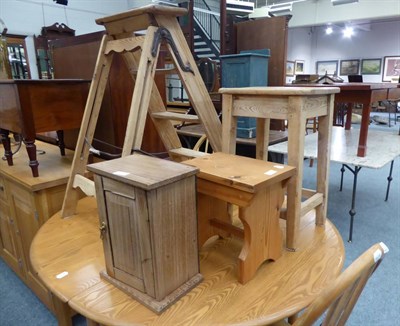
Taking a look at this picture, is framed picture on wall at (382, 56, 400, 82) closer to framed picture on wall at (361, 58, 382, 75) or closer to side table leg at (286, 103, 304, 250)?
framed picture on wall at (361, 58, 382, 75)

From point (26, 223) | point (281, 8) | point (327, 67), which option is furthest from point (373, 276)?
point (327, 67)

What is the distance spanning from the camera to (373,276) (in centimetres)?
232

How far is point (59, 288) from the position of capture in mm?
980

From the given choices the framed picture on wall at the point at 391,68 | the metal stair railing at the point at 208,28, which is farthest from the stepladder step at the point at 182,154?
the framed picture on wall at the point at 391,68

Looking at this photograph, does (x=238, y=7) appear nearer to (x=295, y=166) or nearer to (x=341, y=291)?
(x=295, y=166)

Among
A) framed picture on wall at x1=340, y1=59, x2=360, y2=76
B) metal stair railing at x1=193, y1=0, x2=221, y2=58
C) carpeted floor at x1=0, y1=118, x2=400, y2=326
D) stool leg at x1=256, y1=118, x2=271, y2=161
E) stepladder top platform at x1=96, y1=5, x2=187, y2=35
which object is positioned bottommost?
carpeted floor at x1=0, y1=118, x2=400, y2=326

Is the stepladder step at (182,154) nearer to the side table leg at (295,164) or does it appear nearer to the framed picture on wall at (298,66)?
the side table leg at (295,164)

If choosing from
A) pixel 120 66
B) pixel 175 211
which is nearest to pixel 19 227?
pixel 120 66

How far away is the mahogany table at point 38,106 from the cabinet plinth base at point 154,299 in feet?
3.79

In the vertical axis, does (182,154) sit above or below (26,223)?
above

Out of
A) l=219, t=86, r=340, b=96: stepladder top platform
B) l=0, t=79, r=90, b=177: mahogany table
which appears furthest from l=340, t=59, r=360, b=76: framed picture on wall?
l=219, t=86, r=340, b=96: stepladder top platform

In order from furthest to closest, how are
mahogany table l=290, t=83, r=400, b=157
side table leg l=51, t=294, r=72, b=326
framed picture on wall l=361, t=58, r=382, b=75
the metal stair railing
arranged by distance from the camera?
framed picture on wall l=361, t=58, r=382, b=75
the metal stair railing
mahogany table l=290, t=83, r=400, b=157
side table leg l=51, t=294, r=72, b=326

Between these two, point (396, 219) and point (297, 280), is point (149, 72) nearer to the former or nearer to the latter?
point (297, 280)

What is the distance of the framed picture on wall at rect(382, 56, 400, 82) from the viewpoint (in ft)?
37.8
